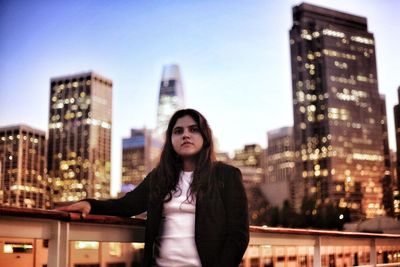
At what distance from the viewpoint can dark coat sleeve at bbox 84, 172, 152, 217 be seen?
7.92 feet

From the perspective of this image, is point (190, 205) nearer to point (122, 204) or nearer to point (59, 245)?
point (122, 204)

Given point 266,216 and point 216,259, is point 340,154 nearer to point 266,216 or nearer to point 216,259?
point 266,216

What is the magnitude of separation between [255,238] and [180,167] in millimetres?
917

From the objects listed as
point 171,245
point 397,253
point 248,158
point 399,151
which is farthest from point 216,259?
point 248,158

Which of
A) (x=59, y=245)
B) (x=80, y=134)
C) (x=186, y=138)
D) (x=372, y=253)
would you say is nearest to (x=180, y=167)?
(x=186, y=138)

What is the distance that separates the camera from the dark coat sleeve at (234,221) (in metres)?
2.16

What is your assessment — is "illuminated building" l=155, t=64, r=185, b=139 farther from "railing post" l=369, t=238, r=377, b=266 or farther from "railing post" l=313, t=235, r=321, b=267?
"railing post" l=313, t=235, r=321, b=267

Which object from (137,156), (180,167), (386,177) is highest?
(137,156)

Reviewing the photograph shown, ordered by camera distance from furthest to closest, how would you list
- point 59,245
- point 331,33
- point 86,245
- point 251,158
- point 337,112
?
point 251,158, point 331,33, point 337,112, point 86,245, point 59,245

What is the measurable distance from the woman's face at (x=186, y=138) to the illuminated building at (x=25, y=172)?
9871 cm

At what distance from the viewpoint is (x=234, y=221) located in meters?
2.21

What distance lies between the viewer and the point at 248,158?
17838 centimetres

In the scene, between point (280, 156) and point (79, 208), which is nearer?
point (79, 208)

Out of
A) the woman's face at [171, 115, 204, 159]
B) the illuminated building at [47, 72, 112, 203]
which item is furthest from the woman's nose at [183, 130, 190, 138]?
the illuminated building at [47, 72, 112, 203]
